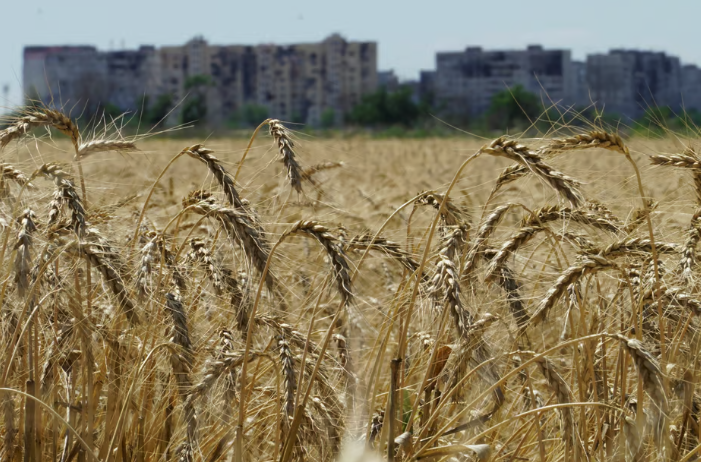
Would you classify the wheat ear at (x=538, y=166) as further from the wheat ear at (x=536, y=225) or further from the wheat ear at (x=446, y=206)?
the wheat ear at (x=446, y=206)

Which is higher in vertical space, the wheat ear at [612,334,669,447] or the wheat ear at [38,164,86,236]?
the wheat ear at [38,164,86,236]

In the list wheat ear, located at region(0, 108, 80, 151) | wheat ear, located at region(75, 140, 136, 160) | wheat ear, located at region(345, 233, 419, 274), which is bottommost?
wheat ear, located at region(345, 233, 419, 274)

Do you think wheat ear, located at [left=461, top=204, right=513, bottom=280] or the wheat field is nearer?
the wheat field

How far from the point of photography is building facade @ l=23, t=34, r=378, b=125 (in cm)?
13450

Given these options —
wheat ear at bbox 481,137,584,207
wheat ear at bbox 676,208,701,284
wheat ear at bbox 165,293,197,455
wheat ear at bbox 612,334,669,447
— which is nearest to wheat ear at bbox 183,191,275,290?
wheat ear at bbox 165,293,197,455

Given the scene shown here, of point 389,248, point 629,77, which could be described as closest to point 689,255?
point 389,248

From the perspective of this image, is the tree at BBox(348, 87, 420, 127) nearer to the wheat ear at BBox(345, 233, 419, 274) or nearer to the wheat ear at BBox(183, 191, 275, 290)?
the wheat ear at BBox(345, 233, 419, 274)

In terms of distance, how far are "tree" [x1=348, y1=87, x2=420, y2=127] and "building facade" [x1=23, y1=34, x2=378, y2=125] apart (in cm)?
3836

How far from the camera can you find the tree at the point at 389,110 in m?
89.5

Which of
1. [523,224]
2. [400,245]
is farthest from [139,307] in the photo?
[523,224]

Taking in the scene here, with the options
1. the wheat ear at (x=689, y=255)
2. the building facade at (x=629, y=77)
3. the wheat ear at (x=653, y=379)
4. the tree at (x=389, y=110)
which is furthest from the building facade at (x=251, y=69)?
the wheat ear at (x=653, y=379)

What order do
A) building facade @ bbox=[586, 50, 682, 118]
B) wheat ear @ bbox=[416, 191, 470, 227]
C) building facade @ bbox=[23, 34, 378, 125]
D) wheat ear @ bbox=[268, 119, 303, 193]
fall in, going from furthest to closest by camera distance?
building facade @ bbox=[23, 34, 378, 125], building facade @ bbox=[586, 50, 682, 118], wheat ear @ bbox=[416, 191, 470, 227], wheat ear @ bbox=[268, 119, 303, 193]

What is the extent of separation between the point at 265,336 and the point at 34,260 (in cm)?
64

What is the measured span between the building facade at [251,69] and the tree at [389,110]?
126 feet
